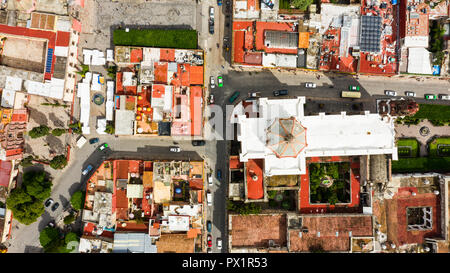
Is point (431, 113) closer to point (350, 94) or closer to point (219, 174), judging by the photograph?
point (350, 94)

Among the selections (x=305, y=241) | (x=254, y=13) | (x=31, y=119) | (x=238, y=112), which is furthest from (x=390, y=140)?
(x=31, y=119)

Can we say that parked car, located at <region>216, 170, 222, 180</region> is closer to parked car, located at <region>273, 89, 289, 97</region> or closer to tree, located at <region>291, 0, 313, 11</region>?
parked car, located at <region>273, 89, 289, 97</region>

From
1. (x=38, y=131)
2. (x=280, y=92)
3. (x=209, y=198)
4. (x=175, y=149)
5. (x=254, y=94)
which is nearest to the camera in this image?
(x=38, y=131)

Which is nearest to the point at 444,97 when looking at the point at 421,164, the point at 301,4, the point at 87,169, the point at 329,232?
the point at 421,164

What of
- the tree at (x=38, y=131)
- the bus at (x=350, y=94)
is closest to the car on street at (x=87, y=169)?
the tree at (x=38, y=131)

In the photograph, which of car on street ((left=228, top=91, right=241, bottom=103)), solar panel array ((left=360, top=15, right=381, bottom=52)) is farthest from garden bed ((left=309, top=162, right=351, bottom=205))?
solar panel array ((left=360, top=15, right=381, bottom=52))

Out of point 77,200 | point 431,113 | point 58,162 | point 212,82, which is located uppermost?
point 212,82

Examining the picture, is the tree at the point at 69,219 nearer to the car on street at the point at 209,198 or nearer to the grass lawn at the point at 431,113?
the car on street at the point at 209,198
